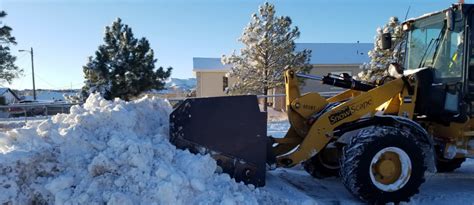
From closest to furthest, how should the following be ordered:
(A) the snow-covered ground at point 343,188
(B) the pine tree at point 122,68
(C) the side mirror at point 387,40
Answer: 1. (A) the snow-covered ground at point 343,188
2. (C) the side mirror at point 387,40
3. (B) the pine tree at point 122,68

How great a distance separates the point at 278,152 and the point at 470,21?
3.06 metres

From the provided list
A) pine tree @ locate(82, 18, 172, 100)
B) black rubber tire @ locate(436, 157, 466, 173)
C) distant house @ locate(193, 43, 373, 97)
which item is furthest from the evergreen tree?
black rubber tire @ locate(436, 157, 466, 173)

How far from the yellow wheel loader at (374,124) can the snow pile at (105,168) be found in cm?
34

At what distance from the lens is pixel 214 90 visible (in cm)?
3044

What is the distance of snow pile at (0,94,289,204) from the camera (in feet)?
12.8

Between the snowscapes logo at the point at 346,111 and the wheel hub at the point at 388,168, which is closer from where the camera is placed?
the wheel hub at the point at 388,168

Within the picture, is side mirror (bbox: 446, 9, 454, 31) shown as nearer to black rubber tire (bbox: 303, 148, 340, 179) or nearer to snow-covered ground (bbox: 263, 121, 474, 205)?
snow-covered ground (bbox: 263, 121, 474, 205)

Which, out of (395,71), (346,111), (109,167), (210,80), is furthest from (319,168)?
(210,80)

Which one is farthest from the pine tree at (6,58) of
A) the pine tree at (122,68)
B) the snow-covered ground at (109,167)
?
the snow-covered ground at (109,167)

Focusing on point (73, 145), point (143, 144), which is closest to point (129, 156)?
point (143, 144)

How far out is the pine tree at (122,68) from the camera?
69.5ft

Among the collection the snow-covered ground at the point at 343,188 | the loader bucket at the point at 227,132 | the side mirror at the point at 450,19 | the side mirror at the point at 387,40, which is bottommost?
the snow-covered ground at the point at 343,188

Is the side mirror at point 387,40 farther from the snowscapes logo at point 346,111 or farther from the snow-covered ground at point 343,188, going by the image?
the snow-covered ground at point 343,188

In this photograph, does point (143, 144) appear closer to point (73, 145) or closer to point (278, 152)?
point (73, 145)
